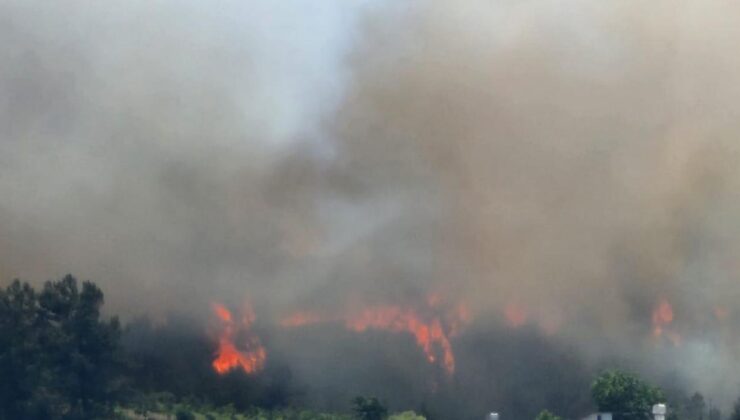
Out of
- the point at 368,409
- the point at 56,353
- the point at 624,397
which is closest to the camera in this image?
the point at 56,353

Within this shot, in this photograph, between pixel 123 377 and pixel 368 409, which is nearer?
pixel 123 377

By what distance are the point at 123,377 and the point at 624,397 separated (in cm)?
1949

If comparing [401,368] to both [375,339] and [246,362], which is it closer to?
[375,339]

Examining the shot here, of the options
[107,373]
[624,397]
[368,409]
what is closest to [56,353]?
[107,373]

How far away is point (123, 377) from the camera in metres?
52.6

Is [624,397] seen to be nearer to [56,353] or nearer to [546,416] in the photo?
[546,416]

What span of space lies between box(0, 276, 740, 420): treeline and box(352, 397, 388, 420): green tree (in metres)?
0.04

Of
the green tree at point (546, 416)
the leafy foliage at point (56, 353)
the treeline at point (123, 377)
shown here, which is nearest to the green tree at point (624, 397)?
the treeline at point (123, 377)

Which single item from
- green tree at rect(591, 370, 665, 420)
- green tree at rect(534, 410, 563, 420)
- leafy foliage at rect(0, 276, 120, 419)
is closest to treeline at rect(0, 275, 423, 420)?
leafy foliage at rect(0, 276, 120, 419)

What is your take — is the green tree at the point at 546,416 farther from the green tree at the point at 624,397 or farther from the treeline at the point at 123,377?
the green tree at the point at 624,397

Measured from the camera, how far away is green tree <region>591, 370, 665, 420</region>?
56.1 metres

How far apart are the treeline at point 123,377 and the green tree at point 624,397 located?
4 cm

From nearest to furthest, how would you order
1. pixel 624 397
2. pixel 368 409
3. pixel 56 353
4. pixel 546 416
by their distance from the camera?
1. pixel 56 353
2. pixel 546 416
3. pixel 368 409
4. pixel 624 397

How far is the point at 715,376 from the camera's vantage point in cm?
6097
